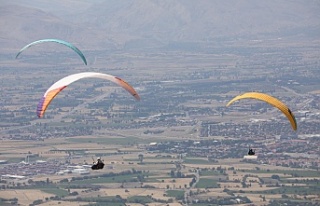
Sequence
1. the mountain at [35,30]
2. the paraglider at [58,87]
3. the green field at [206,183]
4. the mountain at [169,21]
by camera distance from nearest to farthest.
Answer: the paraglider at [58,87]
the green field at [206,183]
the mountain at [35,30]
the mountain at [169,21]

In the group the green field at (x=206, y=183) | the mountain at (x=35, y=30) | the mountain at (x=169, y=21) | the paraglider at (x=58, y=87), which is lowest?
the green field at (x=206, y=183)

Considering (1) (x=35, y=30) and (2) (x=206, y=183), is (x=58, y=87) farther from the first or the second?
(1) (x=35, y=30)

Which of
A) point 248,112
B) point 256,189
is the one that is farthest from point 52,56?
point 256,189

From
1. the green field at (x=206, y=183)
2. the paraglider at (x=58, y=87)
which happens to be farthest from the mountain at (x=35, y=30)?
the paraglider at (x=58, y=87)

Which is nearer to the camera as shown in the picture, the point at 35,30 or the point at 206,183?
the point at 206,183

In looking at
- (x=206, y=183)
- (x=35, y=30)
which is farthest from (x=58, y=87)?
(x=35, y=30)

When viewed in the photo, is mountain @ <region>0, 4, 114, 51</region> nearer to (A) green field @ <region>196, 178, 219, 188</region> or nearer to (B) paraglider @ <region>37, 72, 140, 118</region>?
(A) green field @ <region>196, 178, 219, 188</region>

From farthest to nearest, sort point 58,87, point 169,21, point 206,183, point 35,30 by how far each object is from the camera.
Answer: point 169,21, point 35,30, point 206,183, point 58,87

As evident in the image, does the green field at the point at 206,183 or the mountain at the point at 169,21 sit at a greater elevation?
the mountain at the point at 169,21

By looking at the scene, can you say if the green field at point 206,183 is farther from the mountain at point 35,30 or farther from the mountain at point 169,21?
the mountain at point 169,21

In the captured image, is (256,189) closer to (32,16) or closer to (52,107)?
(52,107)

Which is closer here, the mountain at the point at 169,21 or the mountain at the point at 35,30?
the mountain at the point at 35,30
